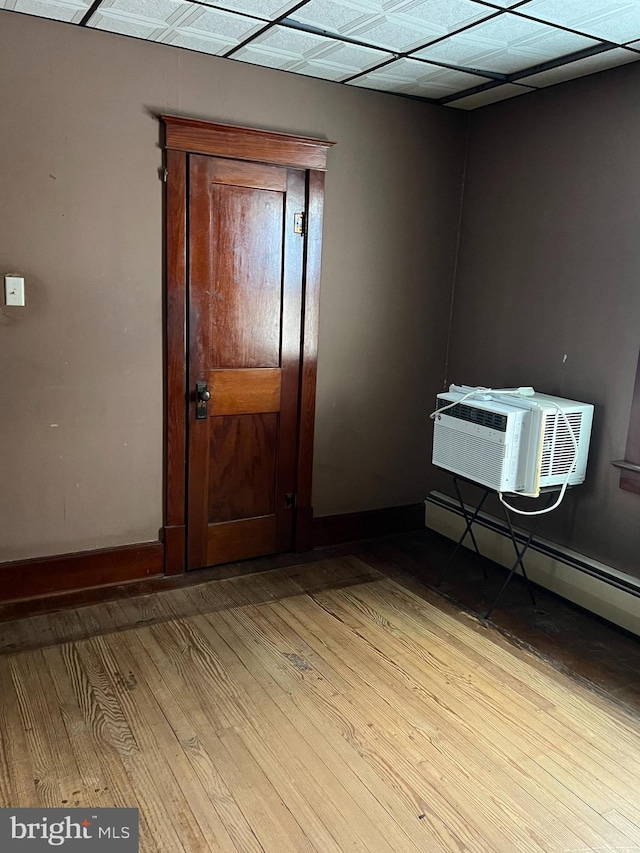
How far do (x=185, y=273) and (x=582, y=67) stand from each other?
6.54ft

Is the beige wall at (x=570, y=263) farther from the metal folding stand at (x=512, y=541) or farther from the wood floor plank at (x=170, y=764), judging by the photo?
the wood floor plank at (x=170, y=764)

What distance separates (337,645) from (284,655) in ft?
0.78

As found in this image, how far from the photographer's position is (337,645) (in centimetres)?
293

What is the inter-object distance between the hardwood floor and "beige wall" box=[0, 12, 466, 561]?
669 mm

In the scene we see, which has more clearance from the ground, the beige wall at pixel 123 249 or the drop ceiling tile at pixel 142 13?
the drop ceiling tile at pixel 142 13

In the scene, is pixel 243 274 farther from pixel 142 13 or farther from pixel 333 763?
pixel 333 763

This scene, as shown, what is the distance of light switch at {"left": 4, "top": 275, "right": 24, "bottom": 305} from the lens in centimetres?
291

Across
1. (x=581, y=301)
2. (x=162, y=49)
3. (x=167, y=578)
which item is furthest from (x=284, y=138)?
(x=167, y=578)

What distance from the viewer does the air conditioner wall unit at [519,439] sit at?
303cm

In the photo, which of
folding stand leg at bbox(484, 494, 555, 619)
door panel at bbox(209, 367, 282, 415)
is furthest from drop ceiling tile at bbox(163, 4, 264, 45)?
folding stand leg at bbox(484, 494, 555, 619)

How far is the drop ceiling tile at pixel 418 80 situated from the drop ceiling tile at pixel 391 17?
349 mm

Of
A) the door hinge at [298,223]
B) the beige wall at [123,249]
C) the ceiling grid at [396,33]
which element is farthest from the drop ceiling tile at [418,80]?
the door hinge at [298,223]

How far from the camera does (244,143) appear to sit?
10.8 feet

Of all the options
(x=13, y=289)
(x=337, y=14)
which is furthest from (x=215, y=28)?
(x=13, y=289)
